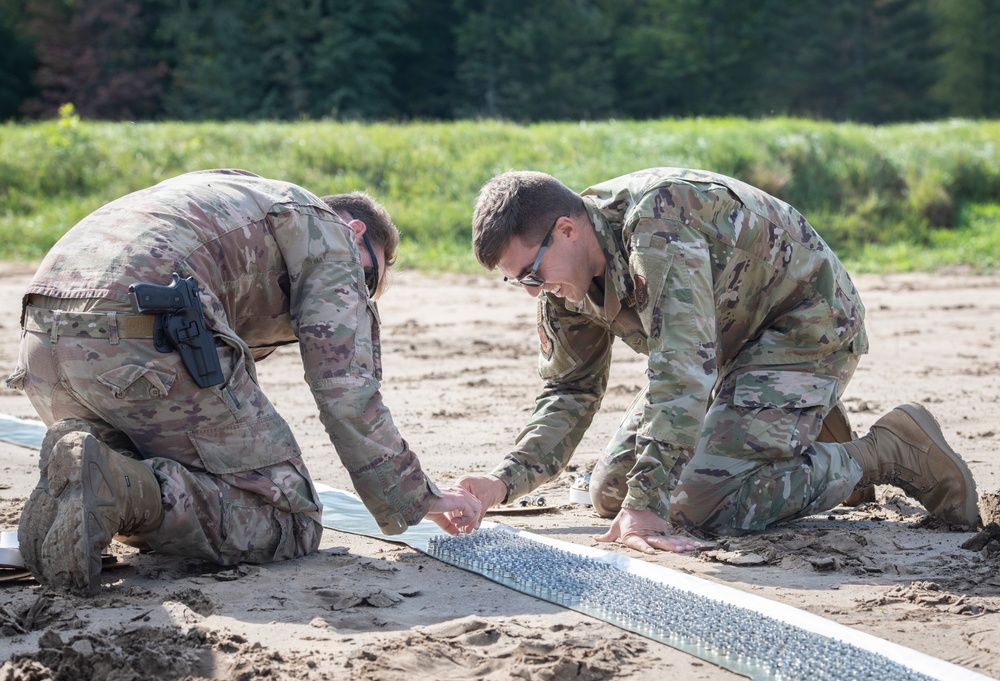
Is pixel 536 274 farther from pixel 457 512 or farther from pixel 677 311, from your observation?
pixel 457 512

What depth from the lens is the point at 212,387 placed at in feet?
10.7

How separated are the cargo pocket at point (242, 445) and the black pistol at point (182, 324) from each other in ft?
0.59

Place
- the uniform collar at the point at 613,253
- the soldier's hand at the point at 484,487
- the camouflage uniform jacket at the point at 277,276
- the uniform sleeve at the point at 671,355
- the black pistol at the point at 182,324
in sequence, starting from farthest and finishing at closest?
the soldier's hand at the point at 484,487 → the uniform collar at the point at 613,253 → the uniform sleeve at the point at 671,355 → the camouflage uniform jacket at the point at 277,276 → the black pistol at the point at 182,324

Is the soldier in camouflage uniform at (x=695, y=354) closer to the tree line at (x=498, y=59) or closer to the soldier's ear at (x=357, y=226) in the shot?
the soldier's ear at (x=357, y=226)

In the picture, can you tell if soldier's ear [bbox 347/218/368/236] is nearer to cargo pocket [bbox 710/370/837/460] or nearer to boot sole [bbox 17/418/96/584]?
boot sole [bbox 17/418/96/584]

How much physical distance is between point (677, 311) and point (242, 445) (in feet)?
4.52

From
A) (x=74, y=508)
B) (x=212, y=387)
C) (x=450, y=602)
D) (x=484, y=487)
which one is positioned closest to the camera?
(x=74, y=508)

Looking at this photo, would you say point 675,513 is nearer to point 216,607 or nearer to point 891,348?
point 216,607

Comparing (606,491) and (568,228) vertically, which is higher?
(568,228)

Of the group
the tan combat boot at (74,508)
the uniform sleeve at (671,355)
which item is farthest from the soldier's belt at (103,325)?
the uniform sleeve at (671,355)

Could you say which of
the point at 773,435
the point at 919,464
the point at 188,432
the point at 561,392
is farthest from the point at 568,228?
the point at 919,464

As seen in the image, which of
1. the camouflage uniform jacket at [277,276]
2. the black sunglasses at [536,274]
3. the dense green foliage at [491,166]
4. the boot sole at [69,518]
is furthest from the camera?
the dense green foliage at [491,166]

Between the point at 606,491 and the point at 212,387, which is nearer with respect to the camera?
the point at 212,387

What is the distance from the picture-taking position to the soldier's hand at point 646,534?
11.5 ft
